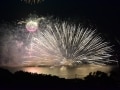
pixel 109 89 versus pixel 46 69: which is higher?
pixel 46 69

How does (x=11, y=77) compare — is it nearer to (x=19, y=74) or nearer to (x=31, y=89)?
(x=19, y=74)

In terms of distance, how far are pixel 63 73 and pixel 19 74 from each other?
41.5 meters

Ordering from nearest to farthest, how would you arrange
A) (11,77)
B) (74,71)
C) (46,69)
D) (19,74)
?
(11,77), (19,74), (46,69), (74,71)

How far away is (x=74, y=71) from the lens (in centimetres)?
8888

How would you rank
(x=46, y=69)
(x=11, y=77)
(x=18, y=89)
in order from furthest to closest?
(x=46, y=69)
(x=11, y=77)
(x=18, y=89)

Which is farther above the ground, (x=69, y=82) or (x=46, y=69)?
(x=46, y=69)

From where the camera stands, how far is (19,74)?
42094 millimetres

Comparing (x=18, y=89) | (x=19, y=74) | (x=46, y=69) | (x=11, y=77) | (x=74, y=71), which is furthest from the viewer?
(x=74, y=71)

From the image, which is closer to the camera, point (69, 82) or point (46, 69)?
point (69, 82)

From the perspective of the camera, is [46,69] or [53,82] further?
[46,69]

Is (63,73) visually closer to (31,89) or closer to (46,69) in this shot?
(46,69)

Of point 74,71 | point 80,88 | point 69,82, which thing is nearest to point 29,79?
A: point 69,82

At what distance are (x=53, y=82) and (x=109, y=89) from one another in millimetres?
6669

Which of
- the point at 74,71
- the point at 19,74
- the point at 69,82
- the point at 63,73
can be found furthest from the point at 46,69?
the point at 69,82
